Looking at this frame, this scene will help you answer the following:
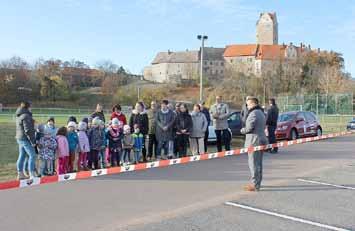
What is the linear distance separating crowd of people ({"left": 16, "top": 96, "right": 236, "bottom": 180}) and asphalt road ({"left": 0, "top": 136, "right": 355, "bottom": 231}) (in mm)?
1295

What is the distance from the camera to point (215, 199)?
27.3 ft

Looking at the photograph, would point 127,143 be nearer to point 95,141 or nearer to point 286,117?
point 95,141

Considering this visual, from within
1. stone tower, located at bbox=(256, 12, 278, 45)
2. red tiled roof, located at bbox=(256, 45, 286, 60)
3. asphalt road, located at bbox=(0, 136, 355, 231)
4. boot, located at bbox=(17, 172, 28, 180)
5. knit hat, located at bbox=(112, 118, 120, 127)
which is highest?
stone tower, located at bbox=(256, 12, 278, 45)

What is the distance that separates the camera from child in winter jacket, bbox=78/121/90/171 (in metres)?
11.2

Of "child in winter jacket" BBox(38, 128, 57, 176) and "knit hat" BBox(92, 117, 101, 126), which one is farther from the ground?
"knit hat" BBox(92, 117, 101, 126)

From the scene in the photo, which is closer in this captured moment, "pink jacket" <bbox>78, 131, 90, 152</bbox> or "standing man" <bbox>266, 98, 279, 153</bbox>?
"pink jacket" <bbox>78, 131, 90, 152</bbox>

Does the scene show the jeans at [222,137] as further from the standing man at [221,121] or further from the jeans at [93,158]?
the jeans at [93,158]

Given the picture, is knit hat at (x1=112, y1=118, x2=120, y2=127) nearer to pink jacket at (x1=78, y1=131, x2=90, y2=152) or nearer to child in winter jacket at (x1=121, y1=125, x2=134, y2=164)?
child in winter jacket at (x1=121, y1=125, x2=134, y2=164)

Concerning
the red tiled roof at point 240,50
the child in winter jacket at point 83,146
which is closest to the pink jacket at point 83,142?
the child in winter jacket at point 83,146

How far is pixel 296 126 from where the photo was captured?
70.7ft

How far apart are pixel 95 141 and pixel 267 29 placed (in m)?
143

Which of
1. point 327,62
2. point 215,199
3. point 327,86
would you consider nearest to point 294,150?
point 215,199

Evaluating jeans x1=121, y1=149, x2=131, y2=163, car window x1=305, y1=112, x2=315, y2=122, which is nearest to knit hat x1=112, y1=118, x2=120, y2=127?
jeans x1=121, y1=149, x2=131, y2=163

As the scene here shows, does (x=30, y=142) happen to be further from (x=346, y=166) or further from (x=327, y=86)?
(x=327, y=86)
